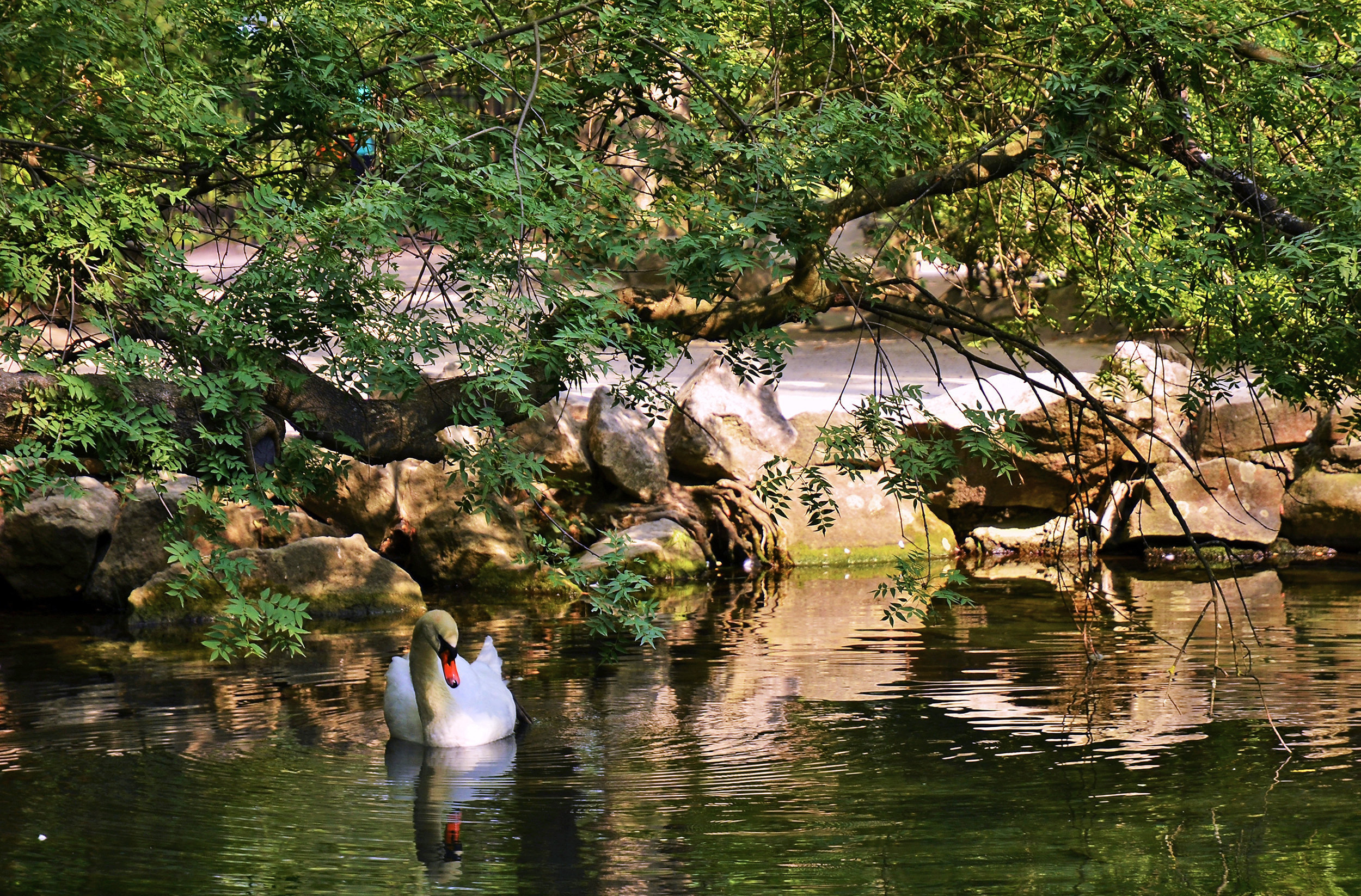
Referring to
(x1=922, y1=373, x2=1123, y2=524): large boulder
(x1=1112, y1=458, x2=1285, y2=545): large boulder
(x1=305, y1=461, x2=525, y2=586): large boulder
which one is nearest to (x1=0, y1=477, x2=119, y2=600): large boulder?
→ (x1=305, y1=461, x2=525, y2=586): large boulder

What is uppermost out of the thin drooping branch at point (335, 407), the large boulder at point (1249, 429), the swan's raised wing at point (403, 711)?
the large boulder at point (1249, 429)

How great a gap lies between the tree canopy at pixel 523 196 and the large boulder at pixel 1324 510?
8258 mm

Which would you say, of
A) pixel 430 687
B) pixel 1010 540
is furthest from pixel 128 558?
pixel 1010 540

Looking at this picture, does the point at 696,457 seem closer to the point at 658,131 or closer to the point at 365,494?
the point at 365,494

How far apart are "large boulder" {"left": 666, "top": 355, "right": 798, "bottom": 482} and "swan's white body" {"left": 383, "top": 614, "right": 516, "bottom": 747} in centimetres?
855

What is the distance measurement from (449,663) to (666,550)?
787cm

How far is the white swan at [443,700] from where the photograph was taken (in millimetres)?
8070

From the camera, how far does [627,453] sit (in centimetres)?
1692

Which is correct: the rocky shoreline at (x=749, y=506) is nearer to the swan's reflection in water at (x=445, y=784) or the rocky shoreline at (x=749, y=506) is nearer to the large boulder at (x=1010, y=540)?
the large boulder at (x=1010, y=540)

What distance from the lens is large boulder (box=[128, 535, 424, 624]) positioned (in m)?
13.6

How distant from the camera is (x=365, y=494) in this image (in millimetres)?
16156

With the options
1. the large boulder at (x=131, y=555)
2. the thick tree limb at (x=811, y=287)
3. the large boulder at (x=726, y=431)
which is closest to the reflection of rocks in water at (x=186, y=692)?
the large boulder at (x=131, y=555)

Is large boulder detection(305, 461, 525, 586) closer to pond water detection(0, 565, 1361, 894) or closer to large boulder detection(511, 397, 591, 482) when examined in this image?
large boulder detection(511, 397, 591, 482)

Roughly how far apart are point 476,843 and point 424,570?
10.0 m
